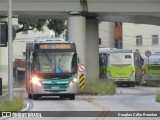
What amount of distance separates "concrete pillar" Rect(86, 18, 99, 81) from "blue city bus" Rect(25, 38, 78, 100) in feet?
45.3

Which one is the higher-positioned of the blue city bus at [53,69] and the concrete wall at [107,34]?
the concrete wall at [107,34]

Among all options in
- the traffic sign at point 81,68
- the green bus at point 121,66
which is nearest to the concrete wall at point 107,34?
the green bus at point 121,66

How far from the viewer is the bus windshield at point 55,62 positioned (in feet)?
100

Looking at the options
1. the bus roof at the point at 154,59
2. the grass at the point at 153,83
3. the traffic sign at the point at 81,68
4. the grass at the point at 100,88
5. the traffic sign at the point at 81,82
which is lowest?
the grass at the point at 153,83

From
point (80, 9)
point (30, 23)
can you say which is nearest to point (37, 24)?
point (30, 23)

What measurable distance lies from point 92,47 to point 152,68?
11596 mm

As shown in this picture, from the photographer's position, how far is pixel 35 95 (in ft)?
103

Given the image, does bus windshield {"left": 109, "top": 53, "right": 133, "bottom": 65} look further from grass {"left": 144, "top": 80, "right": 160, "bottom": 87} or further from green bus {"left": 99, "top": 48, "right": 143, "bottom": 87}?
grass {"left": 144, "top": 80, "right": 160, "bottom": 87}

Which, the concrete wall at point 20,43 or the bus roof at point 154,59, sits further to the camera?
the concrete wall at point 20,43

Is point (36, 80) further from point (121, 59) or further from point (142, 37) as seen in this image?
point (142, 37)

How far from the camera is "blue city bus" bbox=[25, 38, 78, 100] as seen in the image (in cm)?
3034

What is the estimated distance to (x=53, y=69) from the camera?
30.5 metres

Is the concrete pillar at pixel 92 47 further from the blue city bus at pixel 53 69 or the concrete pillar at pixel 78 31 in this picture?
the blue city bus at pixel 53 69

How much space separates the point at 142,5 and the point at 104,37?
150 feet
